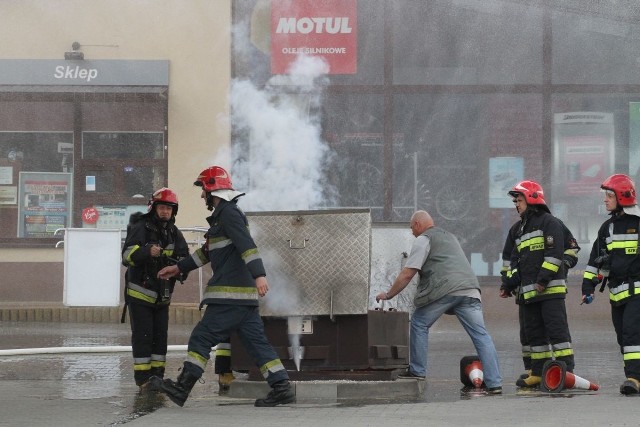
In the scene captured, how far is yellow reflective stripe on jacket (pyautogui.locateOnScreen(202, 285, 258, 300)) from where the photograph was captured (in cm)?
845

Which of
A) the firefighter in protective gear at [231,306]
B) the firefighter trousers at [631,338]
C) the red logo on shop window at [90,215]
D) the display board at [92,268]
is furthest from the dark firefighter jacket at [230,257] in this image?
the red logo on shop window at [90,215]

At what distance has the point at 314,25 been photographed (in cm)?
1650

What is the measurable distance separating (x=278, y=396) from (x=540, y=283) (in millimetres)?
2161

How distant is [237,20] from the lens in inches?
664

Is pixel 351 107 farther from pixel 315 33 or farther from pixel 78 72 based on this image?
→ pixel 78 72

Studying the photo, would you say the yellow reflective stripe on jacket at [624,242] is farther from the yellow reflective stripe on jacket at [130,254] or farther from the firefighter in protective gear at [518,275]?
the yellow reflective stripe on jacket at [130,254]

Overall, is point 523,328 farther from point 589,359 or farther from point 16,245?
point 16,245

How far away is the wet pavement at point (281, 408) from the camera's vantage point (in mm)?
A: 7594

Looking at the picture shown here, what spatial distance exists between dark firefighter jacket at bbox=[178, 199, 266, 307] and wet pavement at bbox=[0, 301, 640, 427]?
0.73 m

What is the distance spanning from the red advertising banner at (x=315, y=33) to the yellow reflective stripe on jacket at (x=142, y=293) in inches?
280

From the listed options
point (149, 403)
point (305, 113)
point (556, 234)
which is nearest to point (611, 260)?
point (556, 234)

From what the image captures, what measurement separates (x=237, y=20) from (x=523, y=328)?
8.39 m

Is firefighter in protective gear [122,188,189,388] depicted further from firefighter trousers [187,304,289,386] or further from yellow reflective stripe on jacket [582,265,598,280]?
yellow reflective stripe on jacket [582,265,598,280]

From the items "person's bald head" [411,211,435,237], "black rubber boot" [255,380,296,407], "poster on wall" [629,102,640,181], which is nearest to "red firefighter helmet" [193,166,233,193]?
"black rubber boot" [255,380,296,407]
